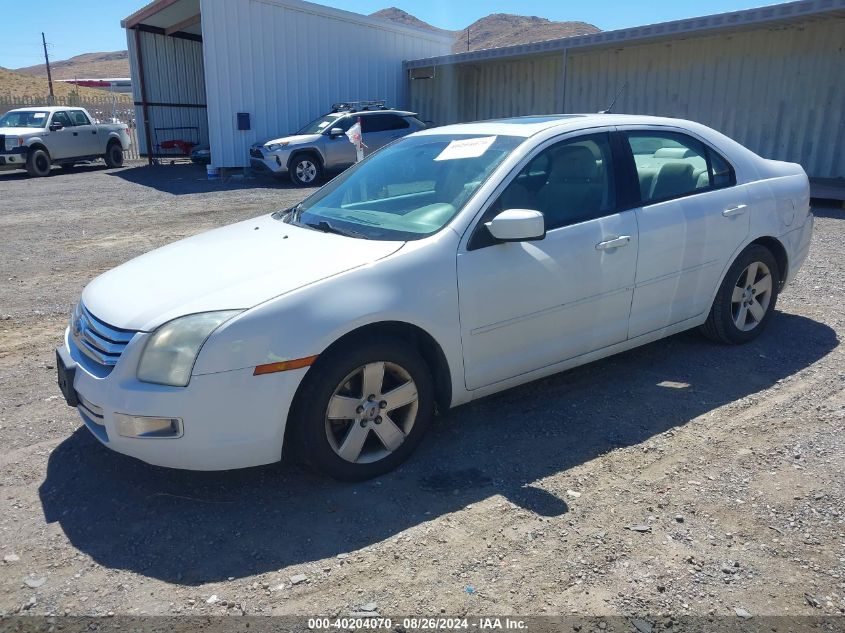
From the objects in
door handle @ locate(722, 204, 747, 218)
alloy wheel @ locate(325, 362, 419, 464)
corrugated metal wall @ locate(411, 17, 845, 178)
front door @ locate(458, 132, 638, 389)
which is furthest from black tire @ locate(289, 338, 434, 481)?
corrugated metal wall @ locate(411, 17, 845, 178)

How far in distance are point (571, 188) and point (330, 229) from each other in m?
1.41

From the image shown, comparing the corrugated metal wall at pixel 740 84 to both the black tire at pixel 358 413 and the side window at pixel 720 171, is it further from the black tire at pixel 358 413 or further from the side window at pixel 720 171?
the black tire at pixel 358 413

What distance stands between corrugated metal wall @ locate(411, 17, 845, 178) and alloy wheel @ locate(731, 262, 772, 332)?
8.55m

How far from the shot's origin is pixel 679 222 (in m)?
4.46

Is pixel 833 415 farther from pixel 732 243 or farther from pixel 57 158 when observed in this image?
pixel 57 158

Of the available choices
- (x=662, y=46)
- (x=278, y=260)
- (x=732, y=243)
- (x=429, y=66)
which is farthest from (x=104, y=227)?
(x=429, y=66)

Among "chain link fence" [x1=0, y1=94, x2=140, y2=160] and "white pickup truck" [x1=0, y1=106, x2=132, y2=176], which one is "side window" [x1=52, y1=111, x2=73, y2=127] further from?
"chain link fence" [x1=0, y1=94, x2=140, y2=160]

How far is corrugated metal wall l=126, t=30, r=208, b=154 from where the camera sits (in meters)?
22.6

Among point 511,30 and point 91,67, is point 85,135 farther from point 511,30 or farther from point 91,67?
point 91,67

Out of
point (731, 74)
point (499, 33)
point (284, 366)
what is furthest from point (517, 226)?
A: point (499, 33)

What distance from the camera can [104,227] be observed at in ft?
36.0

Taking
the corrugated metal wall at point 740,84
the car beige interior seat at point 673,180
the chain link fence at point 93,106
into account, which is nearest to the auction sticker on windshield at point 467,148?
the car beige interior seat at point 673,180

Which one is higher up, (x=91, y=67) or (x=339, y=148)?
(x=91, y=67)

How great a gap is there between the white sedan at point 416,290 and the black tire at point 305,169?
12.0 metres
